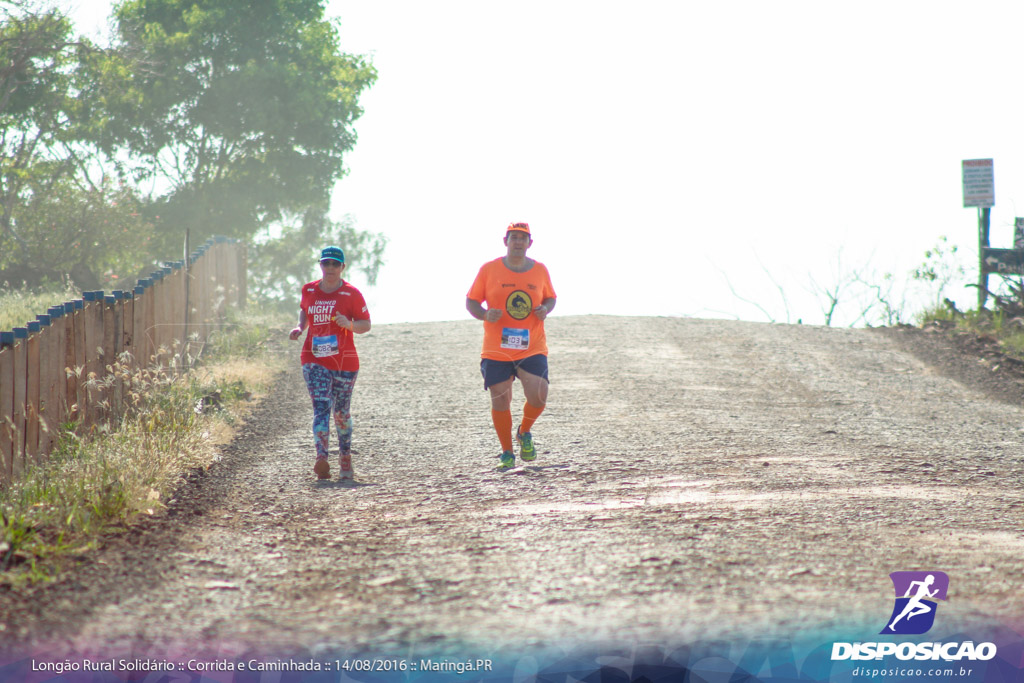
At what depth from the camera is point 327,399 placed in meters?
7.32

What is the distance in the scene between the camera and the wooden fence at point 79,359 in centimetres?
674

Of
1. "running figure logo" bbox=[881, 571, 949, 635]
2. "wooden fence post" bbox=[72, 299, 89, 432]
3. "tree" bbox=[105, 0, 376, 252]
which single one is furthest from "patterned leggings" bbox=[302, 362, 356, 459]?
"tree" bbox=[105, 0, 376, 252]

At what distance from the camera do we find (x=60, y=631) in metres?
3.84

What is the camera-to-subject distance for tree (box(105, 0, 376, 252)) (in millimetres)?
30516

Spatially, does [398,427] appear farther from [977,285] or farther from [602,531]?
[977,285]

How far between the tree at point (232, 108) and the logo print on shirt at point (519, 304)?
24.8 meters

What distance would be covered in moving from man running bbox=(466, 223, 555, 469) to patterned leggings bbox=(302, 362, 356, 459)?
3.69 feet

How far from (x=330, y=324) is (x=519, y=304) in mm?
1529

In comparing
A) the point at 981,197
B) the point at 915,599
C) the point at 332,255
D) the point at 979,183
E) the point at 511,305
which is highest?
the point at 979,183

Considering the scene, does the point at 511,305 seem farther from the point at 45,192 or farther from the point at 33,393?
the point at 45,192

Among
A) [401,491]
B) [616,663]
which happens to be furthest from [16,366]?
[616,663]

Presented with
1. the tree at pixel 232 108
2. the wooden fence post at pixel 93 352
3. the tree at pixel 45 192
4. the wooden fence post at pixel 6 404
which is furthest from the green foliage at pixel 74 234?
the wooden fence post at pixel 6 404

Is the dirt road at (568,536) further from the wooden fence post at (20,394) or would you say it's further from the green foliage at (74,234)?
the green foliage at (74,234)

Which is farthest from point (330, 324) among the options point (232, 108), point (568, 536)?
point (232, 108)
